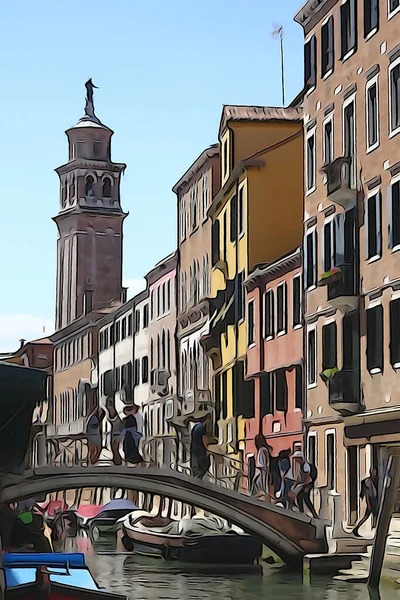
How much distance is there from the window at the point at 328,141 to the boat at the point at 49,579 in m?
13.7

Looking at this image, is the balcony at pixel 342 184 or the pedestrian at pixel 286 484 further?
the balcony at pixel 342 184

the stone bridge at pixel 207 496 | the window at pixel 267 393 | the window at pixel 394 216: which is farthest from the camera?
the window at pixel 267 393

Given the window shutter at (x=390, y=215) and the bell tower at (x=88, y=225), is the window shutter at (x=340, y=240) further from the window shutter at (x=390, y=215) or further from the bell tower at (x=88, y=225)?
the bell tower at (x=88, y=225)

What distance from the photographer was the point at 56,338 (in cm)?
7594

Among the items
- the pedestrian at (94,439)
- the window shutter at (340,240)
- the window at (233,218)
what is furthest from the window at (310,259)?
the window at (233,218)

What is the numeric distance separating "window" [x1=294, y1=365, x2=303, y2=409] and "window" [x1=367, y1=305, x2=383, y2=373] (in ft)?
15.0

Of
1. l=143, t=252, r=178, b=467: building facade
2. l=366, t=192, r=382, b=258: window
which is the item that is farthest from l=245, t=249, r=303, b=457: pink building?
l=143, t=252, r=178, b=467: building facade

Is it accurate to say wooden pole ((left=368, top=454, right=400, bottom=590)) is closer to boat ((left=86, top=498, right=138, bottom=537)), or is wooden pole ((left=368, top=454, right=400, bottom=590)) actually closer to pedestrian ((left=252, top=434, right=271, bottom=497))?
pedestrian ((left=252, top=434, right=271, bottom=497))

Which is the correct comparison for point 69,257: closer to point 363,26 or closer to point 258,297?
point 258,297

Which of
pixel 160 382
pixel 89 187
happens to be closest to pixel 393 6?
→ pixel 160 382

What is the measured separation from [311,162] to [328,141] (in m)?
1.21

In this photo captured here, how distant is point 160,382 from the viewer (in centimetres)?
4762

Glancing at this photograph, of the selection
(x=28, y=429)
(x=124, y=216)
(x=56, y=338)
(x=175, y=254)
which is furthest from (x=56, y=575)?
(x=124, y=216)

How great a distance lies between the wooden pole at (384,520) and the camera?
69.5ft
